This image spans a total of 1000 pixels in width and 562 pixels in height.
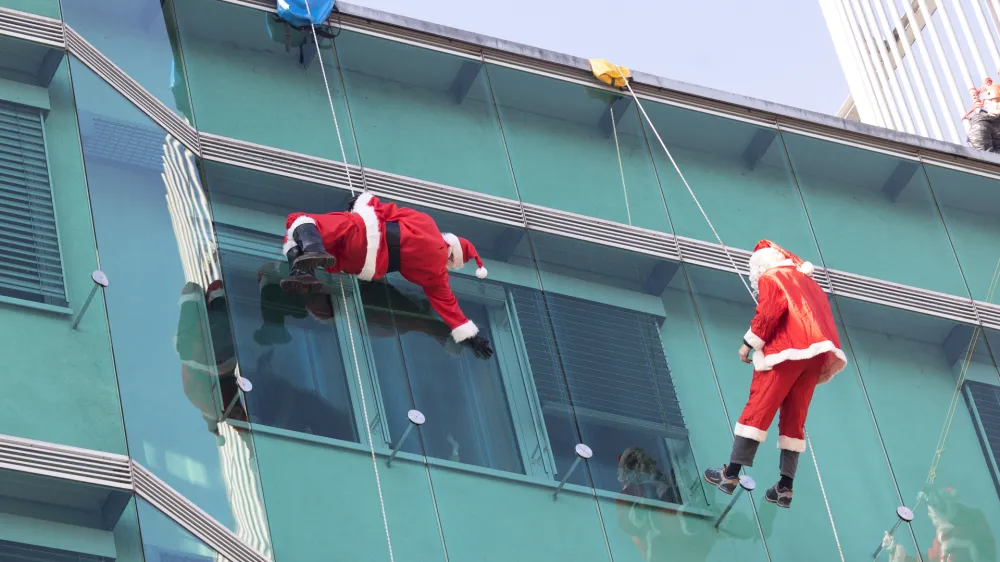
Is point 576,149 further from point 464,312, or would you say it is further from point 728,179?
point 464,312

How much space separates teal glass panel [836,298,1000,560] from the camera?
523 inches

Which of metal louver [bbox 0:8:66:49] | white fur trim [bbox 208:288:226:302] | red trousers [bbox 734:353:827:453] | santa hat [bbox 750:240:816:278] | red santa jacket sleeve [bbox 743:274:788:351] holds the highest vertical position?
metal louver [bbox 0:8:66:49]

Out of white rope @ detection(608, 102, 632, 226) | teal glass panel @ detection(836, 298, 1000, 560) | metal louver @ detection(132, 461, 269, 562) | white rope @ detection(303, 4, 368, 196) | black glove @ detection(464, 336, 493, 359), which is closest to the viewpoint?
metal louver @ detection(132, 461, 269, 562)

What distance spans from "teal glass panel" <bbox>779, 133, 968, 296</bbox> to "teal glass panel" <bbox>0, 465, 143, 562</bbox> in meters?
6.76

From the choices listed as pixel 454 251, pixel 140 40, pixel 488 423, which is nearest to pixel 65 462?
pixel 488 423

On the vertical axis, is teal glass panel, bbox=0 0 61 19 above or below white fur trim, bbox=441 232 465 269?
above

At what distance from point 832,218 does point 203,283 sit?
580 centimetres

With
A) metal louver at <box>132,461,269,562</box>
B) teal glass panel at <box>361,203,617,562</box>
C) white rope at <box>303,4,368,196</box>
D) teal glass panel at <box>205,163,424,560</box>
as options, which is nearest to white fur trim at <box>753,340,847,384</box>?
teal glass panel at <box>361,203,617,562</box>

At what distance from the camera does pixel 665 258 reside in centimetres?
1421

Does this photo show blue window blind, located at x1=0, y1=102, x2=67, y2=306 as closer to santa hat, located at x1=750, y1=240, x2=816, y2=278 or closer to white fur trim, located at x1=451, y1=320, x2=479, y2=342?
white fur trim, located at x1=451, y1=320, x2=479, y2=342

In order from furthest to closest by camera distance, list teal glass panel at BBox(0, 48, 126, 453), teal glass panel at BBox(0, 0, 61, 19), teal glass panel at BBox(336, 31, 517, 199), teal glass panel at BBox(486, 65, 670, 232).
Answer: teal glass panel at BBox(486, 65, 670, 232), teal glass panel at BBox(336, 31, 517, 199), teal glass panel at BBox(0, 0, 61, 19), teal glass panel at BBox(0, 48, 126, 453)

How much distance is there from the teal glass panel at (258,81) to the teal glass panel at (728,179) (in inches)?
110

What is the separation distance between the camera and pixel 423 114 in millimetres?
14297

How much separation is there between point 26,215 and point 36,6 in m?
2.00
